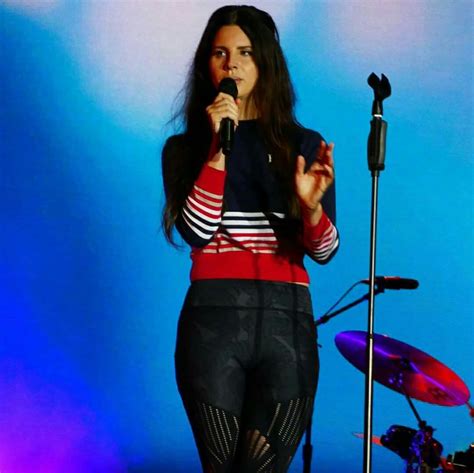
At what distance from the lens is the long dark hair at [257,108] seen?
6.40ft

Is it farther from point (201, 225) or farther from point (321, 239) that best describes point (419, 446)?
point (201, 225)

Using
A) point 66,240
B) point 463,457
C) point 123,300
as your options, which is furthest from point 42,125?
point 463,457

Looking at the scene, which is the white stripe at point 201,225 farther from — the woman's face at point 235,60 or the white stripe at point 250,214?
the woman's face at point 235,60

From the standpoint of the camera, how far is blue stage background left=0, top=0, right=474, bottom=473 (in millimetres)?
3461

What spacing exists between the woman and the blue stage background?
1.56 m

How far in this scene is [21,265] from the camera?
140 inches

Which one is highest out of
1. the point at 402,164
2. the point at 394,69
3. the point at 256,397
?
the point at 394,69

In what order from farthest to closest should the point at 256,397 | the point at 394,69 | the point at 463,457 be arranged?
the point at 394,69, the point at 463,457, the point at 256,397

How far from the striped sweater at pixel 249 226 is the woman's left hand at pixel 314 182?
5cm

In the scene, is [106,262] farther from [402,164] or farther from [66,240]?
[402,164]

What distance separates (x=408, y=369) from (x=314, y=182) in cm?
119

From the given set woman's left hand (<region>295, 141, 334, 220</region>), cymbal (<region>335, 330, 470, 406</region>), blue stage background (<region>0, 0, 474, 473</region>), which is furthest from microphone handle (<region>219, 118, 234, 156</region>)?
blue stage background (<region>0, 0, 474, 473</region>)

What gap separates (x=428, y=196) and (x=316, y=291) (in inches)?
22.3

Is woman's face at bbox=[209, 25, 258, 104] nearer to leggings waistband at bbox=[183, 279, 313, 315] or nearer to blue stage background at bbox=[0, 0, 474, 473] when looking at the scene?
leggings waistband at bbox=[183, 279, 313, 315]
